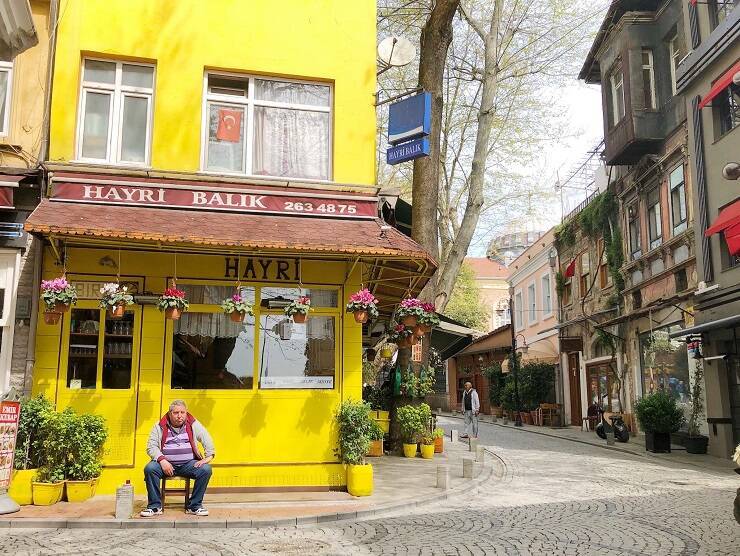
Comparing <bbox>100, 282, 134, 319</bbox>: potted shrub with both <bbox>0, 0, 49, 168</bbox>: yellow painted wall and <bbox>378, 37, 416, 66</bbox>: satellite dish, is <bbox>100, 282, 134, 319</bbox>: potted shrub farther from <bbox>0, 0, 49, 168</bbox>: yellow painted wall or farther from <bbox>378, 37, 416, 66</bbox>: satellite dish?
<bbox>378, 37, 416, 66</bbox>: satellite dish

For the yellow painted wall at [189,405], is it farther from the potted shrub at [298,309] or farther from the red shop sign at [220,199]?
the potted shrub at [298,309]

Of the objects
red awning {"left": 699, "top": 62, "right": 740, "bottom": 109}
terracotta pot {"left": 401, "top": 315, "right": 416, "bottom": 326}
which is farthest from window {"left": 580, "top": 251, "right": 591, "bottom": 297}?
terracotta pot {"left": 401, "top": 315, "right": 416, "bottom": 326}

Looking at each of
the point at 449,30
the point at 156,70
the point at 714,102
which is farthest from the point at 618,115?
the point at 156,70

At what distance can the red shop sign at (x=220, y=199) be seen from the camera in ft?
32.9

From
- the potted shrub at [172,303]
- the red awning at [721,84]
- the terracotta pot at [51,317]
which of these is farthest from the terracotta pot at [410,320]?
the red awning at [721,84]

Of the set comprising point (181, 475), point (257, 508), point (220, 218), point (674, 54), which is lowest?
point (257, 508)

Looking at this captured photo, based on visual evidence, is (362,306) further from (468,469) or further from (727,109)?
(727,109)

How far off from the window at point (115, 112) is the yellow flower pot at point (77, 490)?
471 cm

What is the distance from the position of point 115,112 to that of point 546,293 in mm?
24718

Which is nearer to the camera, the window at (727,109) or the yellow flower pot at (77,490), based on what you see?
the yellow flower pot at (77,490)

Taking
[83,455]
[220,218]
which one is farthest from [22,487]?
[220,218]

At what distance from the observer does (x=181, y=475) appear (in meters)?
8.62

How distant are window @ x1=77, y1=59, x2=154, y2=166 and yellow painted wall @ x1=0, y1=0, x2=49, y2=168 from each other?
1.94 ft

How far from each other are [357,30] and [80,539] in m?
8.64
